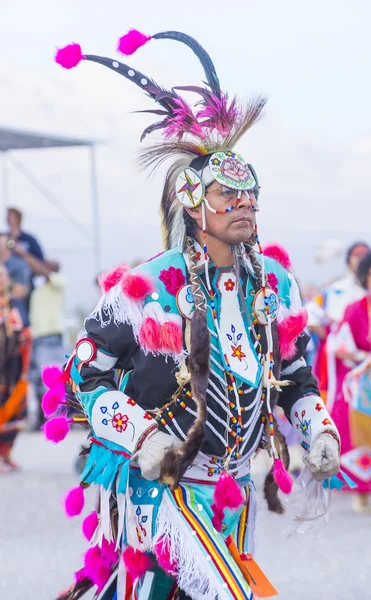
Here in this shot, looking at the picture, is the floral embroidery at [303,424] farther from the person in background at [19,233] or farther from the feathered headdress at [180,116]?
the person in background at [19,233]

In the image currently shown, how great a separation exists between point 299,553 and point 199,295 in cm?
304

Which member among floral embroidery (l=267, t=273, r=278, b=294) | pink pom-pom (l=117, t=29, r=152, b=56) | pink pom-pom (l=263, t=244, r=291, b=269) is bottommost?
floral embroidery (l=267, t=273, r=278, b=294)

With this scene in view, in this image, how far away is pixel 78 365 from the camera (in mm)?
3773

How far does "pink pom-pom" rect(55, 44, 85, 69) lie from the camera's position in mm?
A: 3889

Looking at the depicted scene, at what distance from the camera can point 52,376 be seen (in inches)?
160

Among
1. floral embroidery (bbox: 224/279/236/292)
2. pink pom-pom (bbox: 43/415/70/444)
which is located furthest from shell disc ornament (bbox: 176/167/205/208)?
pink pom-pom (bbox: 43/415/70/444)

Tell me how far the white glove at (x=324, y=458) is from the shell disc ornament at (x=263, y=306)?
411 mm

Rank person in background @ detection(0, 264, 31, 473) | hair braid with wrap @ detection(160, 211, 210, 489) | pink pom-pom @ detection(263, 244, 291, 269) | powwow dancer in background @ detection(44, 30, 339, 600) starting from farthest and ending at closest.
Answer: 1. person in background @ detection(0, 264, 31, 473)
2. pink pom-pom @ detection(263, 244, 291, 269)
3. powwow dancer in background @ detection(44, 30, 339, 600)
4. hair braid with wrap @ detection(160, 211, 210, 489)

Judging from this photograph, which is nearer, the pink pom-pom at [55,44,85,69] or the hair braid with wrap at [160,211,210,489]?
the hair braid with wrap at [160,211,210,489]

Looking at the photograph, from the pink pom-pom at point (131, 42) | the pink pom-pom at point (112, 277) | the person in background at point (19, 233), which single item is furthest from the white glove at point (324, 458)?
the person in background at point (19, 233)

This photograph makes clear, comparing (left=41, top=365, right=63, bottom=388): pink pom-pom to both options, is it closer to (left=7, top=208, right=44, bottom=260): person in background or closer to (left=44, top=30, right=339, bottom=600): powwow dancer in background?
(left=44, top=30, right=339, bottom=600): powwow dancer in background

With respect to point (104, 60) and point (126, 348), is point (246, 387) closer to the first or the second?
point (126, 348)

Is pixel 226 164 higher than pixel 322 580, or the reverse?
pixel 226 164

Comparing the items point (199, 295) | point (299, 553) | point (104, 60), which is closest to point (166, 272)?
point (199, 295)
